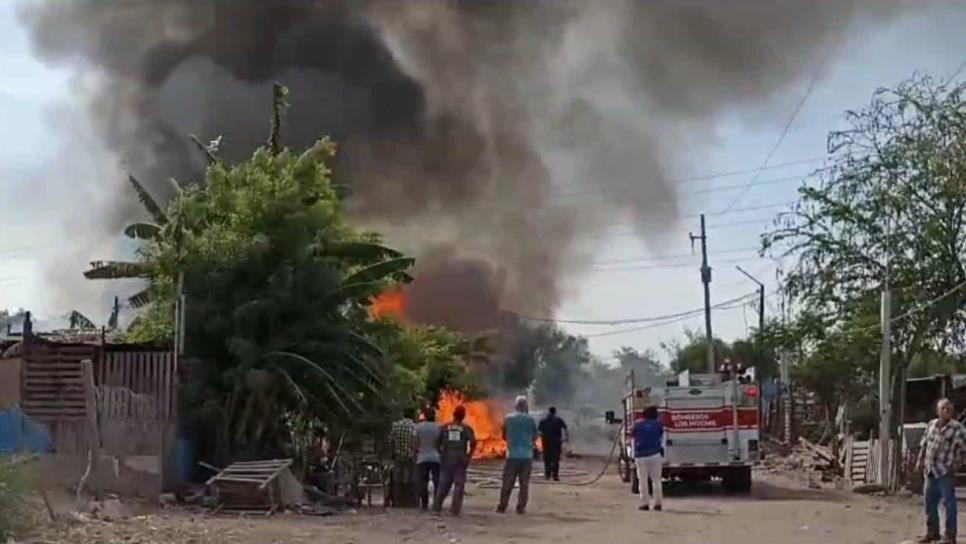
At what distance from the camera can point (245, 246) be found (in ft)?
60.9

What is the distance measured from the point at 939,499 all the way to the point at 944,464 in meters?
0.39

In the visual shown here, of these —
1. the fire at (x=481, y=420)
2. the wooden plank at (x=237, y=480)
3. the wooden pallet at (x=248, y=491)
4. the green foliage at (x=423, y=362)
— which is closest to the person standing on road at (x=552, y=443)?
the green foliage at (x=423, y=362)

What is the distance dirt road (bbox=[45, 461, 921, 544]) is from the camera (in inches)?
533

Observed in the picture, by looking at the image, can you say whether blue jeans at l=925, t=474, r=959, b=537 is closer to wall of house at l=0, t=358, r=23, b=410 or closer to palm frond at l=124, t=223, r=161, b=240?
wall of house at l=0, t=358, r=23, b=410

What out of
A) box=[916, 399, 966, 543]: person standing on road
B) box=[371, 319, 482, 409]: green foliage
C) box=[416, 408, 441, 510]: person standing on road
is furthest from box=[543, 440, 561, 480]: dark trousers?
box=[916, 399, 966, 543]: person standing on road

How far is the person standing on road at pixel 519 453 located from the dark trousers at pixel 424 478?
2.98 feet

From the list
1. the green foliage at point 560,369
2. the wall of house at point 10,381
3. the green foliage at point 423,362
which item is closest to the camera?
the wall of house at point 10,381

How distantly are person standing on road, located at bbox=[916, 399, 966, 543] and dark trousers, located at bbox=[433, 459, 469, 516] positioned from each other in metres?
5.70

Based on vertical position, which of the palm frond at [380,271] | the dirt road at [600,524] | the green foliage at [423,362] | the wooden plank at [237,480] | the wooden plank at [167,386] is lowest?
the dirt road at [600,524]

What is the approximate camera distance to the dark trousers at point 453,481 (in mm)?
16344

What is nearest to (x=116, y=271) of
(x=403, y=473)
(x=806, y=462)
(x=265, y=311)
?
(x=265, y=311)

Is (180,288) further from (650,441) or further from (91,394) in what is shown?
(650,441)

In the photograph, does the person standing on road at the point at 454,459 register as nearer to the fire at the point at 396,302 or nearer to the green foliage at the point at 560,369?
the fire at the point at 396,302

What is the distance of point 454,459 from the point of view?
16.3 meters
